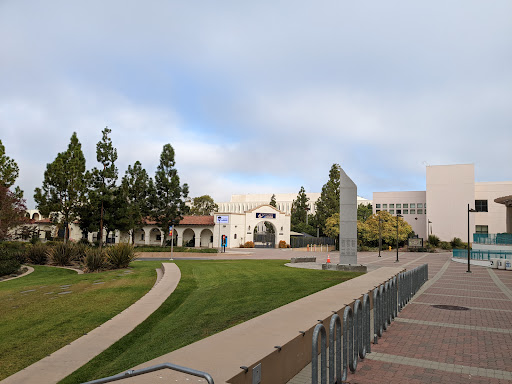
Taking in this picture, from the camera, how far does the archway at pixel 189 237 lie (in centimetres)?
5677

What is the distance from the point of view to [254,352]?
14.1 ft

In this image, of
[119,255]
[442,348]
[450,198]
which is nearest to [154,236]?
[119,255]

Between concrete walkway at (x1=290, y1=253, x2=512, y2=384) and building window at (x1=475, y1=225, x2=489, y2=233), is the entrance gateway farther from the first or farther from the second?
concrete walkway at (x1=290, y1=253, x2=512, y2=384)

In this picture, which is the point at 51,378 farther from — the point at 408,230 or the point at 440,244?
the point at 440,244

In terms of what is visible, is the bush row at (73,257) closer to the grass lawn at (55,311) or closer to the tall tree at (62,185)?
the grass lawn at (55,311)

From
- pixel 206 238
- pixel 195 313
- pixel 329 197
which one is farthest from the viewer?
pixel 329 197

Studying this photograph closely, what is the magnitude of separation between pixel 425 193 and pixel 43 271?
73.0 metres

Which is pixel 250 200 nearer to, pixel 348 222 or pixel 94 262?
pixel 348 222

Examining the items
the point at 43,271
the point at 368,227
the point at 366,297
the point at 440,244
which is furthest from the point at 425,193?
the point at 366,297

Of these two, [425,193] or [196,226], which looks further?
[425,193]

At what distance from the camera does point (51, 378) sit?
19.3 ft

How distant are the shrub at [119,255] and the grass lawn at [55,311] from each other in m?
3.09

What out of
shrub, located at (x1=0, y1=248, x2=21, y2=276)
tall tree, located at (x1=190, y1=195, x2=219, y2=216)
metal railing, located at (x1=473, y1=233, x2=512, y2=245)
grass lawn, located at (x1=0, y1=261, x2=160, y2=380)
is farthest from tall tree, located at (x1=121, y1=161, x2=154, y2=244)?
tall tree, located at (x1=190, y1=195, x2=219, y2=216)

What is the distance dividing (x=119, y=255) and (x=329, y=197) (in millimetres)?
49867
